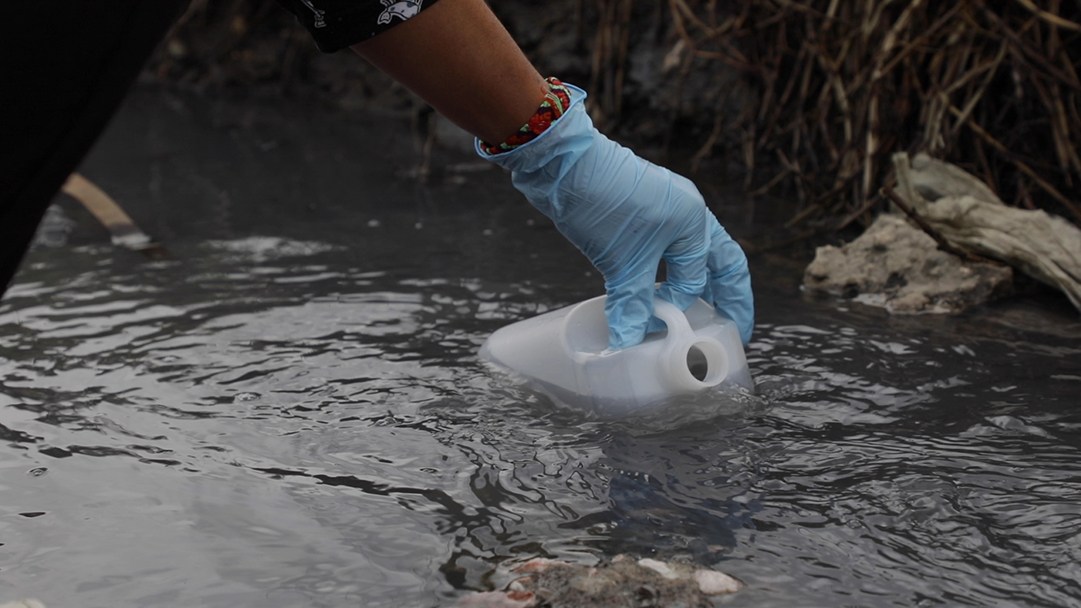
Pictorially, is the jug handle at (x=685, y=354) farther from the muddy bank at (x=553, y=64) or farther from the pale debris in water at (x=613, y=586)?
the muddy bank at (x=553, y=64)

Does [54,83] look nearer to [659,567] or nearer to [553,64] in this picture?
[659,567]

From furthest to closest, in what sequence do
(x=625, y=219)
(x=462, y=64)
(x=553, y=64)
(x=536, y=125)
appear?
(x=553, y=64), (x=625, y=219), (x=536, y=125), (x=462, y=64)

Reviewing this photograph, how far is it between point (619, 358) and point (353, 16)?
0.92 meters

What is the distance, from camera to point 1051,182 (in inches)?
144

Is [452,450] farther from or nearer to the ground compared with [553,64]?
nearer to the ground

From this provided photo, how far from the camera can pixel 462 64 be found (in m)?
1.94

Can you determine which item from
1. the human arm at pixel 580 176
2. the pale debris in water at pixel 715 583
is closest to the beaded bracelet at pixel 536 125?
the human arm at pixel 580 176

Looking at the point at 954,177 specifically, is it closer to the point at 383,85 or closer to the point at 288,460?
the point at 288,460

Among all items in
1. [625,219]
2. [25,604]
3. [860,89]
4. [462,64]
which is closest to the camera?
[25,604]

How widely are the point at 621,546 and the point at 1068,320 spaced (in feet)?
5.41

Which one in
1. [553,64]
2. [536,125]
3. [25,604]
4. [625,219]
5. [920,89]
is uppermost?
[553,64]

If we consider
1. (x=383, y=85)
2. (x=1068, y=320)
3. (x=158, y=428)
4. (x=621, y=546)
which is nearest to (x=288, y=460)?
(x=158, y=428)

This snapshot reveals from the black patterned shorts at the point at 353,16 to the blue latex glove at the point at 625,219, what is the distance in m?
0.47

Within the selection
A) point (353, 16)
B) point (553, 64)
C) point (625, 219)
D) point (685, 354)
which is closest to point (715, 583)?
point (685, 354)
